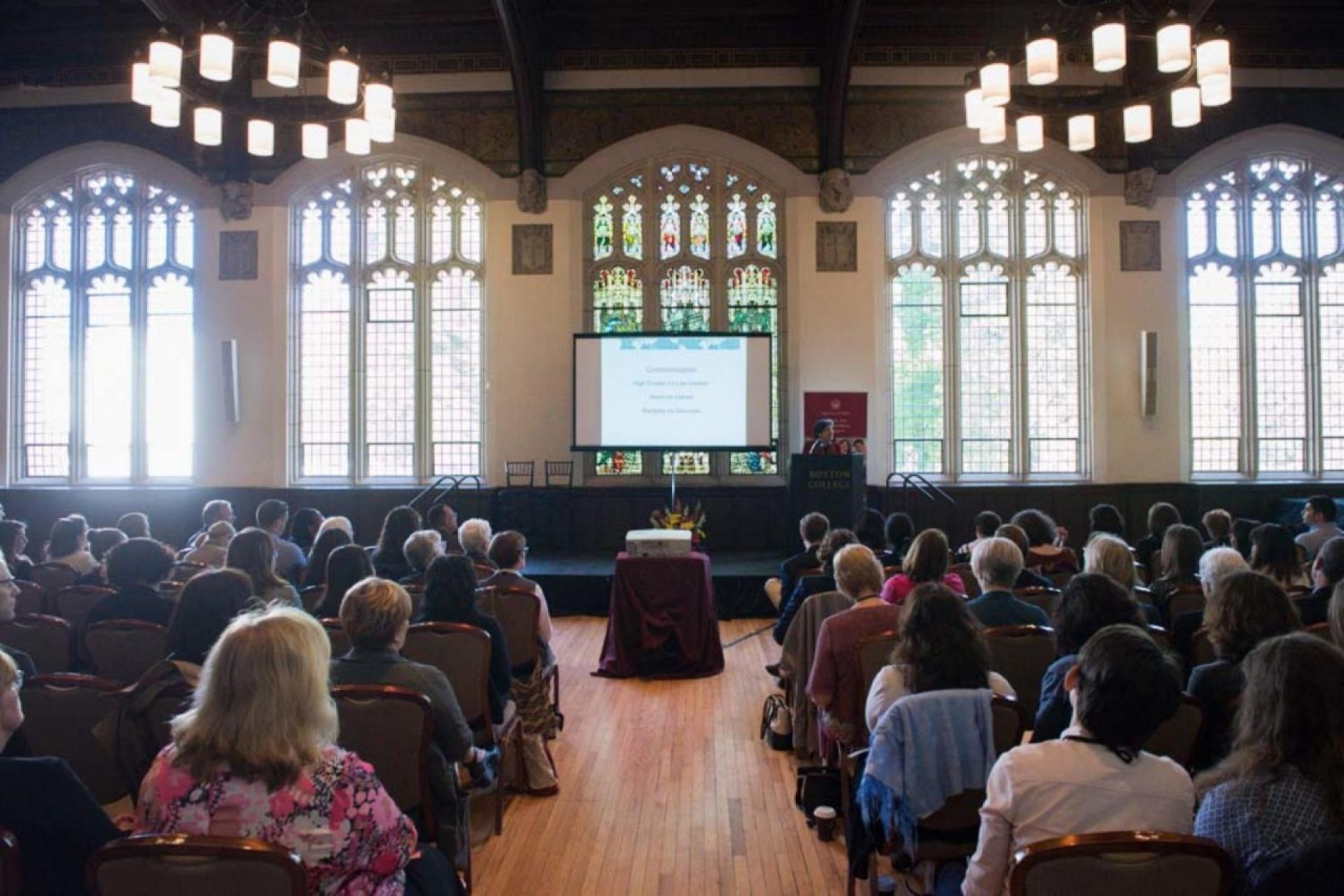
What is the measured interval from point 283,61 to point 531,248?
4863 mm

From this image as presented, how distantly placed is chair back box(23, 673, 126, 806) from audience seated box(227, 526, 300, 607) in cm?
115

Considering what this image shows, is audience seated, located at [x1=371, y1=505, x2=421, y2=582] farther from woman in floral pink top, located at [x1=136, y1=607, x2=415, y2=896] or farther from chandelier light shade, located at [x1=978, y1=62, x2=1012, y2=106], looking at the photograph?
chandelier light shade, located at [x1=978, y1=62, x2=1012, y2=106]

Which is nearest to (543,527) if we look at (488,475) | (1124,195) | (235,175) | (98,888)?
(488,475)

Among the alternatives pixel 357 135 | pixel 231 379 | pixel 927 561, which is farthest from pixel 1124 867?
pixel 231 379

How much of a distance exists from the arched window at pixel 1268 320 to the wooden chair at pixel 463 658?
10.1 meters

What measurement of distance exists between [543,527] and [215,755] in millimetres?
8542

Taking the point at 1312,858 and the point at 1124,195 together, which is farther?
the point at 1124,195

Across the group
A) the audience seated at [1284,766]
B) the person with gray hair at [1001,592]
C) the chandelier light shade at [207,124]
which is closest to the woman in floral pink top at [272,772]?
the audience seated at [1284,766]

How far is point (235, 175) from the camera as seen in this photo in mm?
10461

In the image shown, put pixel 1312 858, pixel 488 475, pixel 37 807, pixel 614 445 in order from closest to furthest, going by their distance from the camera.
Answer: pixel 1312 858 < pixel 37 807 < pixel 614 445 < pixel 488 475

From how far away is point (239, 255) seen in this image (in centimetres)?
1064

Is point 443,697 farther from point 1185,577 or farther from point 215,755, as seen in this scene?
point 1185,577

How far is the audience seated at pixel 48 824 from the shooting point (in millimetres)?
1671

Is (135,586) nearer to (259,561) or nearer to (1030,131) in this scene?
(259,561)
